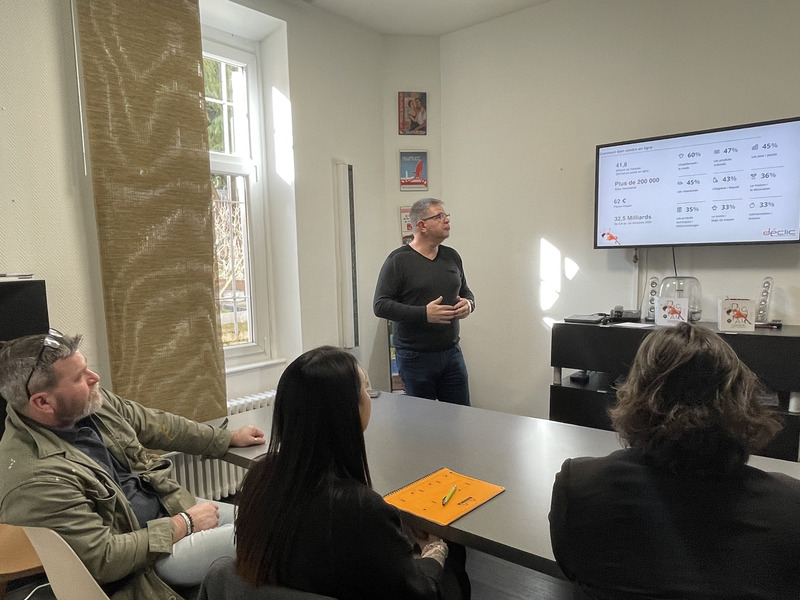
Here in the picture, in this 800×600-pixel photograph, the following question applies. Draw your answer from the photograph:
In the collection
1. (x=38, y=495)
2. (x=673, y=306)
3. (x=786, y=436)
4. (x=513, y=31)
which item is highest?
(x=513, y=31)

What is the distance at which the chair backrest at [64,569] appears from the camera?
1.18 metres

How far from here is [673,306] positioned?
2838 mm

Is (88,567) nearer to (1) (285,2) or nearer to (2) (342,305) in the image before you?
(2) (342,305)

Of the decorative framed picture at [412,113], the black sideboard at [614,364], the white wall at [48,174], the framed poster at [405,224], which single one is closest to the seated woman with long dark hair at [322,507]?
the black sideboard at [614,364]

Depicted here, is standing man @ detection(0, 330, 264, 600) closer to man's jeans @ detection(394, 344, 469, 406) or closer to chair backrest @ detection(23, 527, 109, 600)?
chair backrest @ detection(23, 527, 109, 600)

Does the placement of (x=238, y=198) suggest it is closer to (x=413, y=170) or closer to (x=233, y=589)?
(x=413, y=170)

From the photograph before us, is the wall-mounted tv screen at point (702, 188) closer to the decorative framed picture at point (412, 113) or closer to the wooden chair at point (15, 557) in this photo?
the decorative framed picture at point (412, 113)

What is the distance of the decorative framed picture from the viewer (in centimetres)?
395

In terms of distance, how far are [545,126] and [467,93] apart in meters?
0.66

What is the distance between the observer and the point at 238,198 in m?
3.36

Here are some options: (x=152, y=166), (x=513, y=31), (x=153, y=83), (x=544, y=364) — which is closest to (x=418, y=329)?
(x=544, y=364)

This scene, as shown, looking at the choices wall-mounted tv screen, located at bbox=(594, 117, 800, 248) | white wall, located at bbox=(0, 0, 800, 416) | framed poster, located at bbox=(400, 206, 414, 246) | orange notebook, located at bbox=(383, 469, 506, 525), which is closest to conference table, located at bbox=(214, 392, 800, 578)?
orange notebook, located at bbox=(383, 469, 506, 525)

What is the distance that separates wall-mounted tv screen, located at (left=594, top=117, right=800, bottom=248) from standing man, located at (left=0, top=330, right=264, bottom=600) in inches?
103

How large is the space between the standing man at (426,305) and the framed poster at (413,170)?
113 cm
